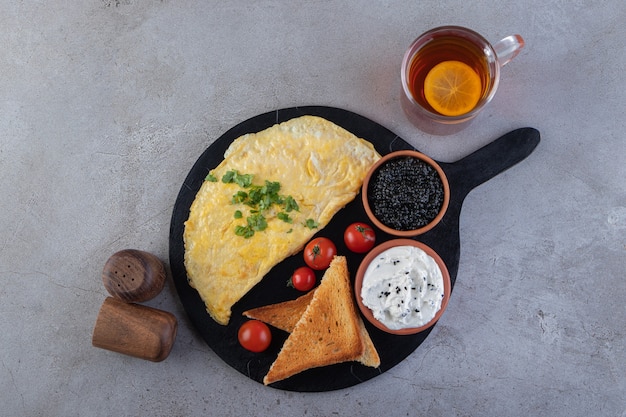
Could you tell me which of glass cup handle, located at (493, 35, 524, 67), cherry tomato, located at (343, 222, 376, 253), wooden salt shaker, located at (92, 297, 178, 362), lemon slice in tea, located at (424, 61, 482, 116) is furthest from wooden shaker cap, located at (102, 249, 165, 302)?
glass cup handle, located at (493, 35, 524, 67)

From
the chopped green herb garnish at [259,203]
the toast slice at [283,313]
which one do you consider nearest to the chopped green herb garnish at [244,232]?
the chopped green herb garnish at [259,203]

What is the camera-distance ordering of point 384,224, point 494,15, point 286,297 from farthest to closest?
1. point 494,15
2. point 286,297
3. point 384,224

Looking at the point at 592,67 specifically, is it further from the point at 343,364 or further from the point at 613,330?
the point at 343,364

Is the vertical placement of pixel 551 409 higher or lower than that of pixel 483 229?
lower

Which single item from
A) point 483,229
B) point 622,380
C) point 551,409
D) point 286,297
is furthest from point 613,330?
point 286,297

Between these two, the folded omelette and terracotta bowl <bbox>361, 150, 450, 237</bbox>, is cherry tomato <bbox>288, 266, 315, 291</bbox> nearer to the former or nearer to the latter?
the folded omelette

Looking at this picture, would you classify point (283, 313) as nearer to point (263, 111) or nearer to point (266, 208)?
point (266, 208)
